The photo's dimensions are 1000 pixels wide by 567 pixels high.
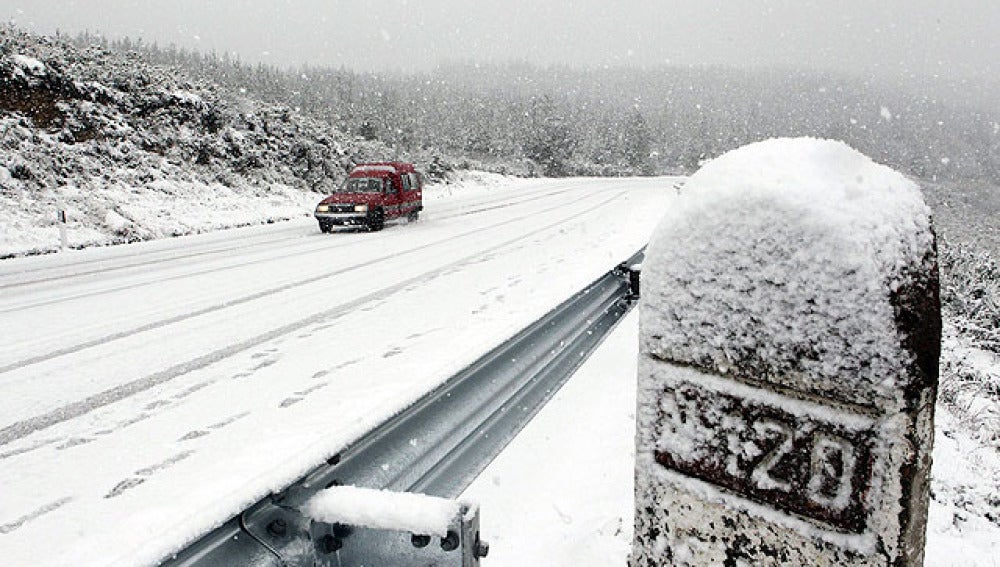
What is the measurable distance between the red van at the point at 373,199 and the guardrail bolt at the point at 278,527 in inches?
574

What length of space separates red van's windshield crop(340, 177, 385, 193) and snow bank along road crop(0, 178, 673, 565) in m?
4.36

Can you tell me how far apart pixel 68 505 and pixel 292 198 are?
20.4 meters

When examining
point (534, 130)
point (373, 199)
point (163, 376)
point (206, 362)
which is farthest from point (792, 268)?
point (534, 130)

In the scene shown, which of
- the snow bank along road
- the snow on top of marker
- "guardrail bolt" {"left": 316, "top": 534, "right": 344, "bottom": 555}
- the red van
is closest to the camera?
the snow on top of marker

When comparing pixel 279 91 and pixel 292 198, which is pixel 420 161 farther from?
pixel 279 91

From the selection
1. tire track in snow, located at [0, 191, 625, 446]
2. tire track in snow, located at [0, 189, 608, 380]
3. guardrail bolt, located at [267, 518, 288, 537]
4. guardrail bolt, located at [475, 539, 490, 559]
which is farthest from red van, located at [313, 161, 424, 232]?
guardrail bolt, located at [475, 539, 490, 559]

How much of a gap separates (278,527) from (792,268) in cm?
141

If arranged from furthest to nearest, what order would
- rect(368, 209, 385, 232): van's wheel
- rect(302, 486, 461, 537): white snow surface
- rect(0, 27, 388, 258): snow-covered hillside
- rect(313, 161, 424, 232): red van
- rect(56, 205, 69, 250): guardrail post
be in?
rect(368, 209, 385, 232): van's wheel < rect(313, 161, 424, 232): red van < rect(0, 27, 388, 258): snow-covered hillside < rect(56, 205, 69, 250): guardrail post < rect(302, 486, 461, 537): white snow surface

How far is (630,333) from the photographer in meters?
7.46

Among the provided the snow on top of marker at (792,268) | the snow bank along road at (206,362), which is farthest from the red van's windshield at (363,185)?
the snow on top of marker at (792,268)

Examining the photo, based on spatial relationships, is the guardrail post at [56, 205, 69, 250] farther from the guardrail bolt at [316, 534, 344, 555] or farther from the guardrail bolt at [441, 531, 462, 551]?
the guardrail bolt at [441, 531, 462, 551]

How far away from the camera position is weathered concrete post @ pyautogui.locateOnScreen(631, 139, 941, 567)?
0.83 metres

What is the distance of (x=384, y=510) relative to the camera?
A: 58.8 inches

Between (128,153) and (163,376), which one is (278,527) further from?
(128,153)
